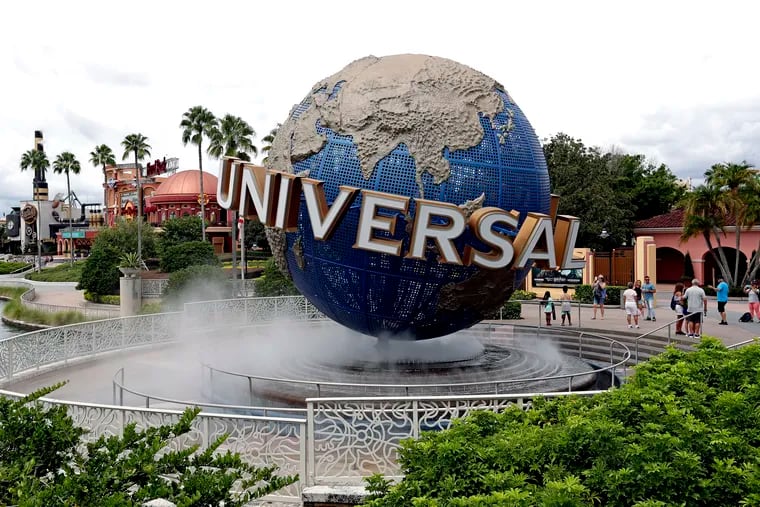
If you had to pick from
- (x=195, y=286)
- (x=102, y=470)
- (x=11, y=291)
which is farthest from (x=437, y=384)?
(x=11, y=291)

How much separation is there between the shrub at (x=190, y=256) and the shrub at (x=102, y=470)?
31.4m

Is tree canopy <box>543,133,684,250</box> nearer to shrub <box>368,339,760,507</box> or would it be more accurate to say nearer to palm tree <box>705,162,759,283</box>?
palm tree <box>705,162,759,283</box>

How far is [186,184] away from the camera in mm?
67688

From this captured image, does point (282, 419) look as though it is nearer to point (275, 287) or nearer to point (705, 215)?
point (275, 287)

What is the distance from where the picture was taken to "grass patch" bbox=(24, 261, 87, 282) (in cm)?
5653

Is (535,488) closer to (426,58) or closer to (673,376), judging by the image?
(673,376)

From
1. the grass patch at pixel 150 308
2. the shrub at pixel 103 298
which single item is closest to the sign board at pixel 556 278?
the grass patch at pixel 150 308

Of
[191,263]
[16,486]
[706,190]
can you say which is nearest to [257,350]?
[16,486]

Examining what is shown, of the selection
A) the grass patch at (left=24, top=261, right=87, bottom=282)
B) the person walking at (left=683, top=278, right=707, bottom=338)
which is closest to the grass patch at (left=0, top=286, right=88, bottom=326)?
the grass patch at (left=24, top=261, right=87, bottom=282)

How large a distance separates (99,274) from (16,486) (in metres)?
36.3

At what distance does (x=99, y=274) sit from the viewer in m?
38.2

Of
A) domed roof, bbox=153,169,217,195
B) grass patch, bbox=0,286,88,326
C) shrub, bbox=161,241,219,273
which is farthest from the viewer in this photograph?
domed roof, bbox=153,169,217,195

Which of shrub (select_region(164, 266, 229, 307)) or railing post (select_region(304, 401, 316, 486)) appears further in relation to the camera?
shrub (select_region(164, 266, 229, 307))

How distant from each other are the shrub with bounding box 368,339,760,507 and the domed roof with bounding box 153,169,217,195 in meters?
65.1
